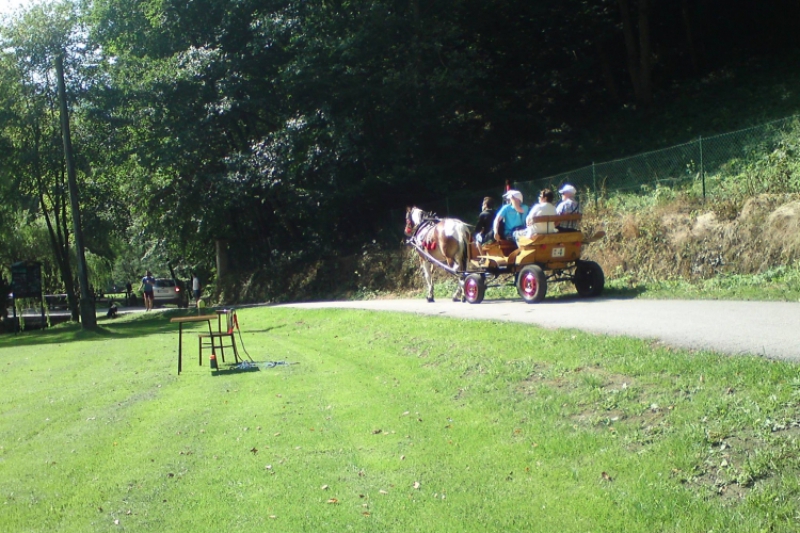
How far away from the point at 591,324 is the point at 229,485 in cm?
620

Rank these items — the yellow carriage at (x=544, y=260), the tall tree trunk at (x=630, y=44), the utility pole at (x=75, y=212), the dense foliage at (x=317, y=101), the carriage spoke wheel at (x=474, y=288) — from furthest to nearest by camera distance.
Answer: the tall tree trunk at (x=630, y=44) → the dense foliage at (x=317, y=101) → the utility pole at (x=75, y=212) → the carriage spoke wheel at (x=474, y=288) → the yellow carriage at (x=544, y=260)

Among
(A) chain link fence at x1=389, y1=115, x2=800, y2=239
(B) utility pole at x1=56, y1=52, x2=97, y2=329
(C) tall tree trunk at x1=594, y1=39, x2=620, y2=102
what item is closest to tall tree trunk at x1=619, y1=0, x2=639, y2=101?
(C) tall tree trunk at x1=594, y1=39, x2=620, y2=102

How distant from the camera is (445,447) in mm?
7477

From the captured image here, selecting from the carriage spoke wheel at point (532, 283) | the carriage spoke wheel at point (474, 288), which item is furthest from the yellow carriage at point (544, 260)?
the carriage spoke wheel at point (474, 288)

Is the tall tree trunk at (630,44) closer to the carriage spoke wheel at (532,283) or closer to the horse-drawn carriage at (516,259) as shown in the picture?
the horse-drawn carriage at (516,259)

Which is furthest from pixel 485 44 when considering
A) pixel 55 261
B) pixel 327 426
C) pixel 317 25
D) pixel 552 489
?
pixel 552 489

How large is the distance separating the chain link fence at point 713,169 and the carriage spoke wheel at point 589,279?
3.00 metres

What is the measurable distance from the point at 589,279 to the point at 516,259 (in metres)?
1.51

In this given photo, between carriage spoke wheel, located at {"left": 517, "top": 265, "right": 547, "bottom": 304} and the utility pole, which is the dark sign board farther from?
carriage spoke wheel, located at {"left": 517, "top": 265, "right": 547, "bottom": 304}

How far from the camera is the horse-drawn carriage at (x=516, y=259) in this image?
603 inches

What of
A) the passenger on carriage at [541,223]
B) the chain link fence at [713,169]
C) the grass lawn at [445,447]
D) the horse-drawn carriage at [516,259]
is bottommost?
the grass lawn at [445,447]

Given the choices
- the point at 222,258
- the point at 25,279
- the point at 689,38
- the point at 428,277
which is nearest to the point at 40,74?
the point at 25,279

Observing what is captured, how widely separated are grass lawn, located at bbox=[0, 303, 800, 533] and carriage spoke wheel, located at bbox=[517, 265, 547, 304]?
3.80 meters

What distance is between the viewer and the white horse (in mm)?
18500
